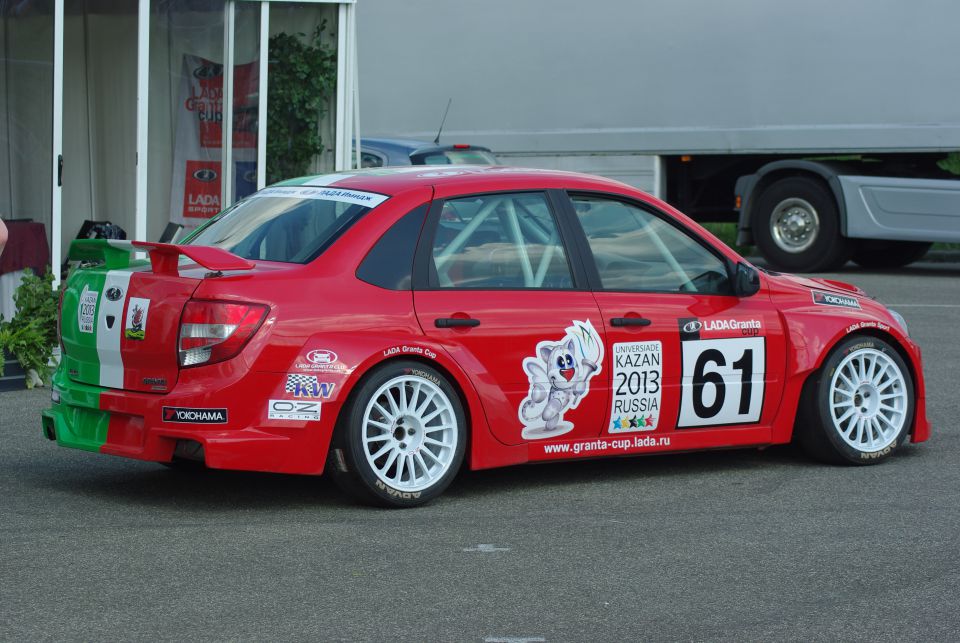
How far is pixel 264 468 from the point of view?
5820mm

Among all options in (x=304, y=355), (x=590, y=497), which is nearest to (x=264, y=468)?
(x=304, y=355)

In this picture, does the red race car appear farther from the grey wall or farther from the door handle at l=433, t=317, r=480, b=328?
the grey wall

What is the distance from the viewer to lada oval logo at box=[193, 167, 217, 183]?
1288 centimetres

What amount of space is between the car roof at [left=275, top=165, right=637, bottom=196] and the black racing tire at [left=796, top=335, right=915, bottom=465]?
4.40ft

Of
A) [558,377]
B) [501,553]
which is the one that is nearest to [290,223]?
[558,377]

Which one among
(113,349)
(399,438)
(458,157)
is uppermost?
(458,157)

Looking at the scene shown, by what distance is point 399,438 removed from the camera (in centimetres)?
608

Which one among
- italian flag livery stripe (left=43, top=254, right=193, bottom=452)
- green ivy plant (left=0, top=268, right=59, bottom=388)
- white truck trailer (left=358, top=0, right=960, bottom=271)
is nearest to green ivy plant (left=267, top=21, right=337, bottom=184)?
green ivy plant (left=0, top=268, right=59, bottom=388)

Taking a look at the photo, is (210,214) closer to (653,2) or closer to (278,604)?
(653,2)

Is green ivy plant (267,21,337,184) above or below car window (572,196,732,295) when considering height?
above

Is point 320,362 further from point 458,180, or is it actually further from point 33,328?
point 33,328

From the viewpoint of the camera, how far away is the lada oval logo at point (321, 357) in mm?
5828

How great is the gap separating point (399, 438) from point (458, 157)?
312 inches

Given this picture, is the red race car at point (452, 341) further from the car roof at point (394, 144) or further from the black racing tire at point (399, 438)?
the car roof at point (394, 144)
